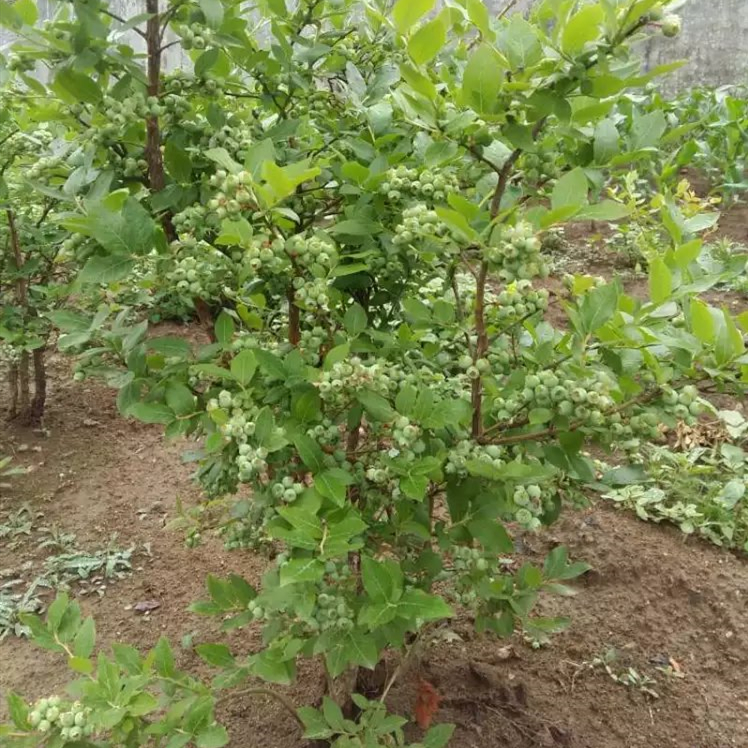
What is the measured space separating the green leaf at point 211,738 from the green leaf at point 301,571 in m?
0.35

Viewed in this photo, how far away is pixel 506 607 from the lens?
1568mm

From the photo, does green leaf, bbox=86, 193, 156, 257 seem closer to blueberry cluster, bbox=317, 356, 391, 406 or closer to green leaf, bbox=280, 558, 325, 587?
blueberry cluster, bbox=317, 356, 391, 406

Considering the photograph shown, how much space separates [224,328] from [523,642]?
1276 mm

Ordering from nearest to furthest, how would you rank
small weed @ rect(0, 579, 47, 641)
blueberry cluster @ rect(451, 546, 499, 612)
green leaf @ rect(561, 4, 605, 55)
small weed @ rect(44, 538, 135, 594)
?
1. green leaf @ rect(561, 4, 605, 55)
2. blueberry cluster @ rect(451, 546, 499, 612)
3. small weed @ rect(0, 579, 47, 641)
4. small weed @ rect(44, 538, 135, 594)

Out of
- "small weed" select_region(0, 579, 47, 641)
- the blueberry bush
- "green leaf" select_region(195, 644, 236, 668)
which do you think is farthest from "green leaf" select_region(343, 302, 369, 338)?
"small weed" select_region(0, 579, 47, 641)

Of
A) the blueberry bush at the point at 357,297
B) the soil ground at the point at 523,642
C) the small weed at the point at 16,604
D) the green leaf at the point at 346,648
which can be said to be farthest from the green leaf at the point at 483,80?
the small weed at the point at 16,604

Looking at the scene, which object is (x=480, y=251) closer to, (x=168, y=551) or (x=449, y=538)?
(x=449, y=538)

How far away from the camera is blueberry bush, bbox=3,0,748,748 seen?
105 cm

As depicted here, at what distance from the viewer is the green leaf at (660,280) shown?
1.06 metres

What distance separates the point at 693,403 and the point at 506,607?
2.19 ft

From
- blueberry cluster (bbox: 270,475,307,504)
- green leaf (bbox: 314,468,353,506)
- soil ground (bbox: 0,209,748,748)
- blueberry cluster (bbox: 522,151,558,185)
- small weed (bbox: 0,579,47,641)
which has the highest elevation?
blueberry cluster (bbox: 522,151,558,185)

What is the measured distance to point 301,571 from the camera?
3.33 feet

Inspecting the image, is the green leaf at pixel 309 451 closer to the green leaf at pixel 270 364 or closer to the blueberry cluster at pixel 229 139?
the green leaf at pixel 270 364

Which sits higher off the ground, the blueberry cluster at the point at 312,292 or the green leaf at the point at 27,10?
the green leaf at the point at 27,10
